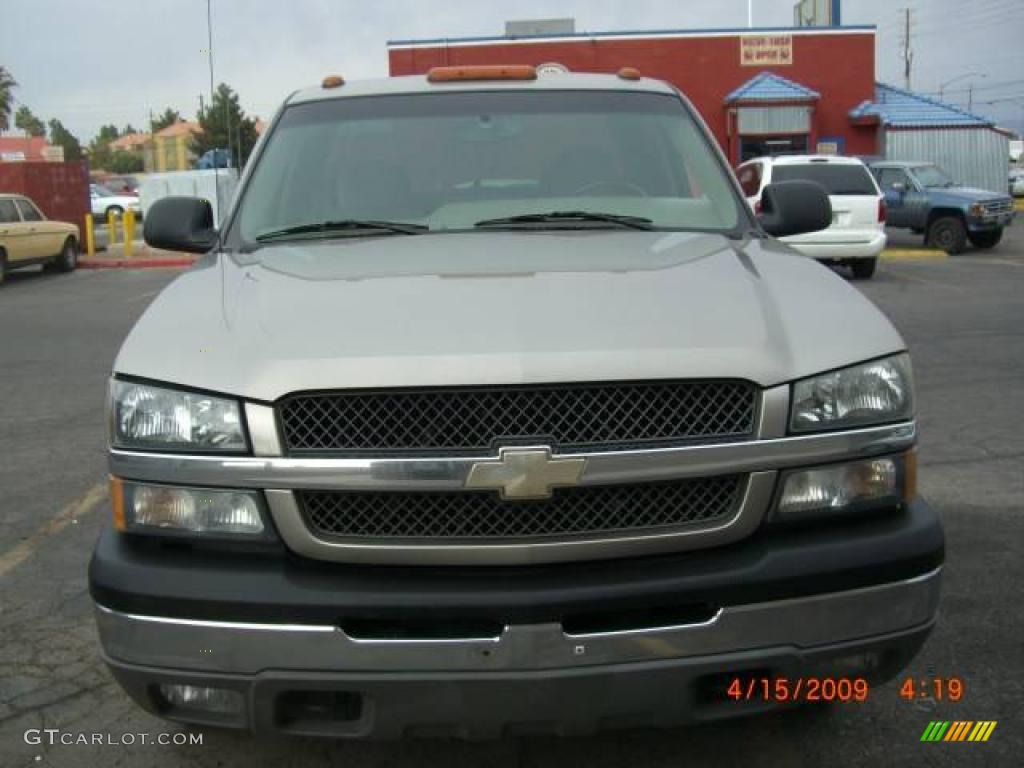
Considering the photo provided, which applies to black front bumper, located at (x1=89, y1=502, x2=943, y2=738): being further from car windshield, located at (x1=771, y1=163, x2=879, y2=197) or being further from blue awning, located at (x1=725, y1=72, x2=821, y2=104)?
blue awning, located at (x1=725, y1=72, x2=821, y2=104)

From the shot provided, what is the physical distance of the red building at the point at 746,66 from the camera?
29453 mm

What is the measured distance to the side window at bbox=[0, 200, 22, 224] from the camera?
19266mm

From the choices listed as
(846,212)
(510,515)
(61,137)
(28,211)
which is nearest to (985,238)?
(846,212)

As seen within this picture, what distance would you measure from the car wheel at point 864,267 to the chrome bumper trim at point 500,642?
15.1 m

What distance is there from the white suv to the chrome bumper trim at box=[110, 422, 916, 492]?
45.9ft

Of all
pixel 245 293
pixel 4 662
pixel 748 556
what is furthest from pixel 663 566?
pixel 4 662

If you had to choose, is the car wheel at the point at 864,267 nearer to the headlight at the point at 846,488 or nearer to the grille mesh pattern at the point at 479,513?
the headlight at the point at 846,488

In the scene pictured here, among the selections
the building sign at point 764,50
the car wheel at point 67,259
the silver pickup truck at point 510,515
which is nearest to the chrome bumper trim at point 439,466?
the silver pickup truck at point 510,515

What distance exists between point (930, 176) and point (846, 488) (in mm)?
20696

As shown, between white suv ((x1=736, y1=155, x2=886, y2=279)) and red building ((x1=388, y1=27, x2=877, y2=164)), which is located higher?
red building ((x1=388, y1=27, x2=877, y2=164))

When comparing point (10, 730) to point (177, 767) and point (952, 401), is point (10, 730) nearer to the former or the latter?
point (177, 767)

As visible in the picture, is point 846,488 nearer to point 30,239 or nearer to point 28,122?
point 30,239

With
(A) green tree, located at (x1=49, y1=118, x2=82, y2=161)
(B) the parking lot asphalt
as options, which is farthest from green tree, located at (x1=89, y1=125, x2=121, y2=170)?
(B) the parking lot asphalt

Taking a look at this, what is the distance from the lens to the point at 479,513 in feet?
7.91
